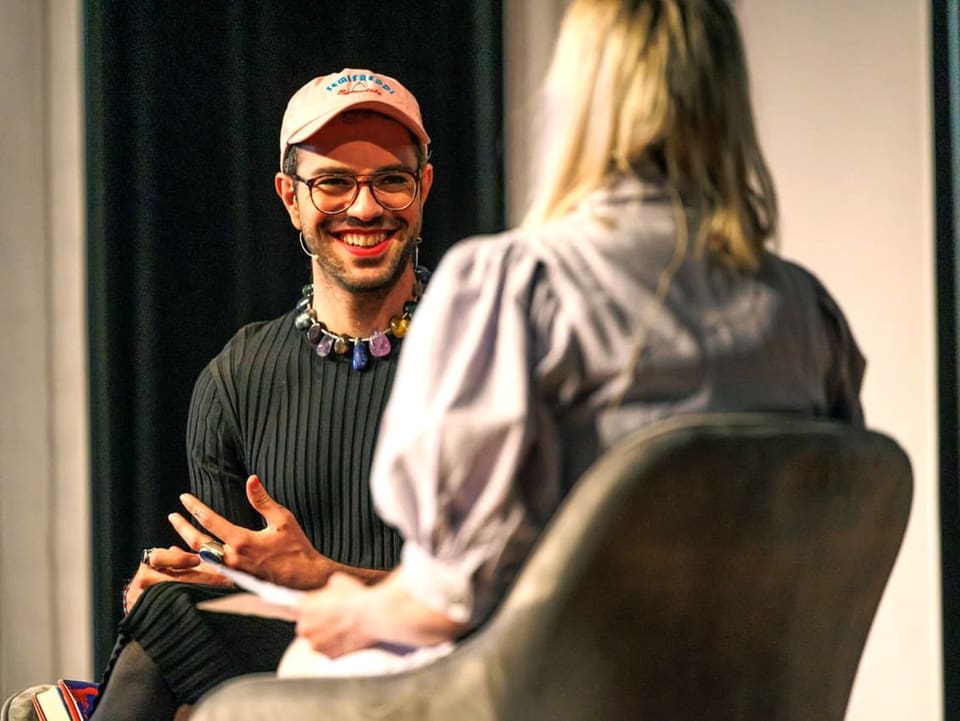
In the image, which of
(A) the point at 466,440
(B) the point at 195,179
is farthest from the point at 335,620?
(B) the point at 195,179

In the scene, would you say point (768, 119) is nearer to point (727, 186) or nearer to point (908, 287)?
point (908, 287)

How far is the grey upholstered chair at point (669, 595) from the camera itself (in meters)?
0.97

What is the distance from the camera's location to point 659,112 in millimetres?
1125

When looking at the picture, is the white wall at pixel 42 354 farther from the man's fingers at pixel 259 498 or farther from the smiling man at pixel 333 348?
the man's fingers at pixel 259 498

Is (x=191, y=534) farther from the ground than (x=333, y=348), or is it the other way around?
(x=333, y=348)

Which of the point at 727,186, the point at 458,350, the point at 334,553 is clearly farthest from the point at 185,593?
the point at 727,186

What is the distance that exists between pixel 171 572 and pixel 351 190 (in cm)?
65

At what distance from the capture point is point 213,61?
3.09 metres

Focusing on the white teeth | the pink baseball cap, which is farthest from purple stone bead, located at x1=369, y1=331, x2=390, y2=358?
the pink baseball cap

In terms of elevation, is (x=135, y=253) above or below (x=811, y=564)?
above

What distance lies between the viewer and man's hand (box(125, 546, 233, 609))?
5.99 feet

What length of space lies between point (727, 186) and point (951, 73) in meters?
1.58

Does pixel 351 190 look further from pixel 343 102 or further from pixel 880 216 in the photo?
pixel 880 216

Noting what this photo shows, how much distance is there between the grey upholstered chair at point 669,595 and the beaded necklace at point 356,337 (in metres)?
0.96
